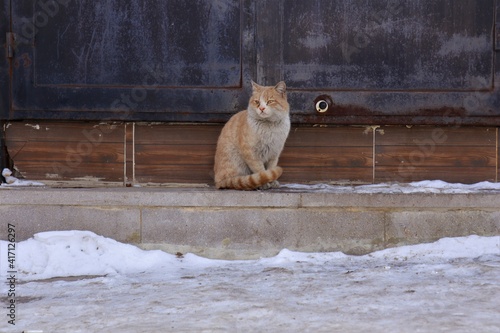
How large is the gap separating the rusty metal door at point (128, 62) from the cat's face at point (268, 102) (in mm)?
423

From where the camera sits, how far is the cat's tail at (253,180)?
16.1ft

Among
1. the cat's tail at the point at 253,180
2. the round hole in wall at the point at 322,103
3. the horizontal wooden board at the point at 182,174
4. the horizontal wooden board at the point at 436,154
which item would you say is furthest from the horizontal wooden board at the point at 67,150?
the horizontal wooden board at the point at 436,154

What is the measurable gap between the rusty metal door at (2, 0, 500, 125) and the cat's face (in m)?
0.37

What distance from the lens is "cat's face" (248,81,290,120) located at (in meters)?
4.95

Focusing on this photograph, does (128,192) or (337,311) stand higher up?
(128,192)

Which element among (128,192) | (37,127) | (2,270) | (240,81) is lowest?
(2,270)

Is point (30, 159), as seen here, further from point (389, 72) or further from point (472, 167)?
point (472, 167)

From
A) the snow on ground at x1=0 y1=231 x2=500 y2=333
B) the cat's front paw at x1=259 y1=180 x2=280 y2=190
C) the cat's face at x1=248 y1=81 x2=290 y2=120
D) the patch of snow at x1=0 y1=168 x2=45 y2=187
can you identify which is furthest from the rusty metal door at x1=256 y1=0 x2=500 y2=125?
the patch of snow at x1=0 y1=168 x2=45 y2=187

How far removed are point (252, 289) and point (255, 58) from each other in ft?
7.07

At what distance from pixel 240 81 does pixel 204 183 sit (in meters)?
0.90

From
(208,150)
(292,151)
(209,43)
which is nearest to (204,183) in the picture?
(208,150)

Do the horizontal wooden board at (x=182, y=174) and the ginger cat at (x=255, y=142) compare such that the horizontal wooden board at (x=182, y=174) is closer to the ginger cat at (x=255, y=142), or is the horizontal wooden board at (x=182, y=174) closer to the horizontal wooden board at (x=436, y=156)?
the ginger cat at (x=255, y=142)

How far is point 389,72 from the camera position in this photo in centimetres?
537

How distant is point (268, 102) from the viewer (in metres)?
4.96
